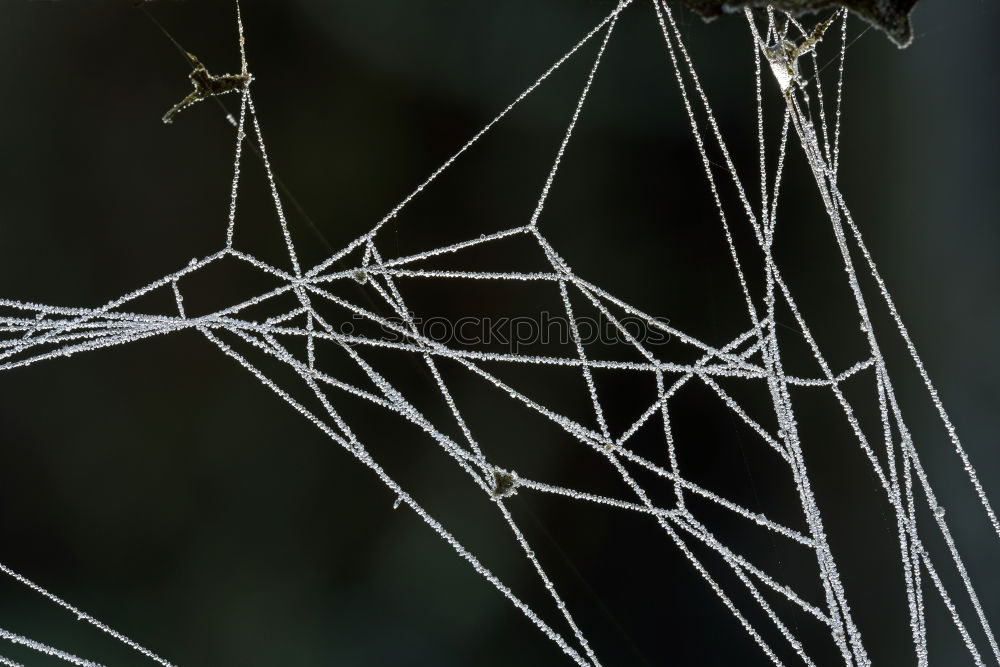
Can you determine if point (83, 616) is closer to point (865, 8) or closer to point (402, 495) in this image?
point (402, 495)

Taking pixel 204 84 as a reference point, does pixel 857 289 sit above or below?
below

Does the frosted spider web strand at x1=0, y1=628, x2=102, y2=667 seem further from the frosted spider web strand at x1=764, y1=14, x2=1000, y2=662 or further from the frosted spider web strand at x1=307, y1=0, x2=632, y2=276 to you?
the frosted spider web strand at x1=764, y1=14, x2=1000, y2=662

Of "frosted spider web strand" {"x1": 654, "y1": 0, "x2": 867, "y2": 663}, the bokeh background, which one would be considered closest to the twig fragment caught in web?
the bokeh background

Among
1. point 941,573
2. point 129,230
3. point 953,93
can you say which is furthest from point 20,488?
point 953,93

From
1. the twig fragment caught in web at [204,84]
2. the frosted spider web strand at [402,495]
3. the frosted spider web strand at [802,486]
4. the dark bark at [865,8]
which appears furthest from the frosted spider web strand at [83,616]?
the dark bark at [865,8]

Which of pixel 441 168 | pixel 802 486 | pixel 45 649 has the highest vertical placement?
pixel 441 168

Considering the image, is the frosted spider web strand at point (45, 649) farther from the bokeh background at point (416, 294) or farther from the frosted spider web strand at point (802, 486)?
the frosted spider web strand at point (802, 486)

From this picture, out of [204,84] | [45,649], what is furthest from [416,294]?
[45,649]
